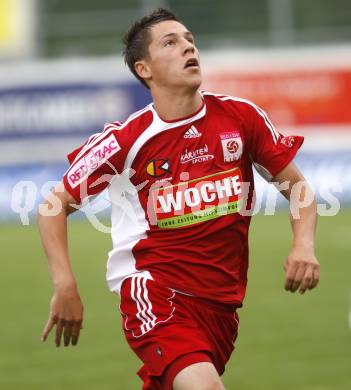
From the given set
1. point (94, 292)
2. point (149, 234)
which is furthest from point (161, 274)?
point (94, 292)

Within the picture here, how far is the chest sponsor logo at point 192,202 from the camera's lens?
15.6ft

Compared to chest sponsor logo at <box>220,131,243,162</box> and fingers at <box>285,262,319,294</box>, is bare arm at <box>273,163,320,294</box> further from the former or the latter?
chest sponsor logo at <box>220,131,243,162</box>

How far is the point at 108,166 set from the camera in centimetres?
472

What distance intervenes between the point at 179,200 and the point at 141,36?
803mm

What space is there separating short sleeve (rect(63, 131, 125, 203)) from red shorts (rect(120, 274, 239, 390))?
1.42ft

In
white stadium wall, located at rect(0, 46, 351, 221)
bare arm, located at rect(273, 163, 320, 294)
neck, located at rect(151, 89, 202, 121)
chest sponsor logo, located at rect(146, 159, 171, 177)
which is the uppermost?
white stadium wall, located at rect(0, 46, 351, 221)

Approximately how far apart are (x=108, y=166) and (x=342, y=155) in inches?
476

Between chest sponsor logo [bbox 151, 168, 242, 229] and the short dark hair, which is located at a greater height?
the short dark hair

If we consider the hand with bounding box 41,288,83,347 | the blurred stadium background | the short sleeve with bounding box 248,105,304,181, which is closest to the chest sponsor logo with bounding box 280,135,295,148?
the short sleeve with bounding box 248,105,304,181

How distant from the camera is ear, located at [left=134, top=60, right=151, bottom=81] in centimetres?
499

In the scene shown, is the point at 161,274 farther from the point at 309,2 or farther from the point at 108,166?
the point at 309,2

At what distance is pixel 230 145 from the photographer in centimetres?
481

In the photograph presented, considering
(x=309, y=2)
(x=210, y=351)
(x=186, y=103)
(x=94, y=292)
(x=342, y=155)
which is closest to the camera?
(x=210, y=351)

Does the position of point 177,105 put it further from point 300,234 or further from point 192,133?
point 300,234
